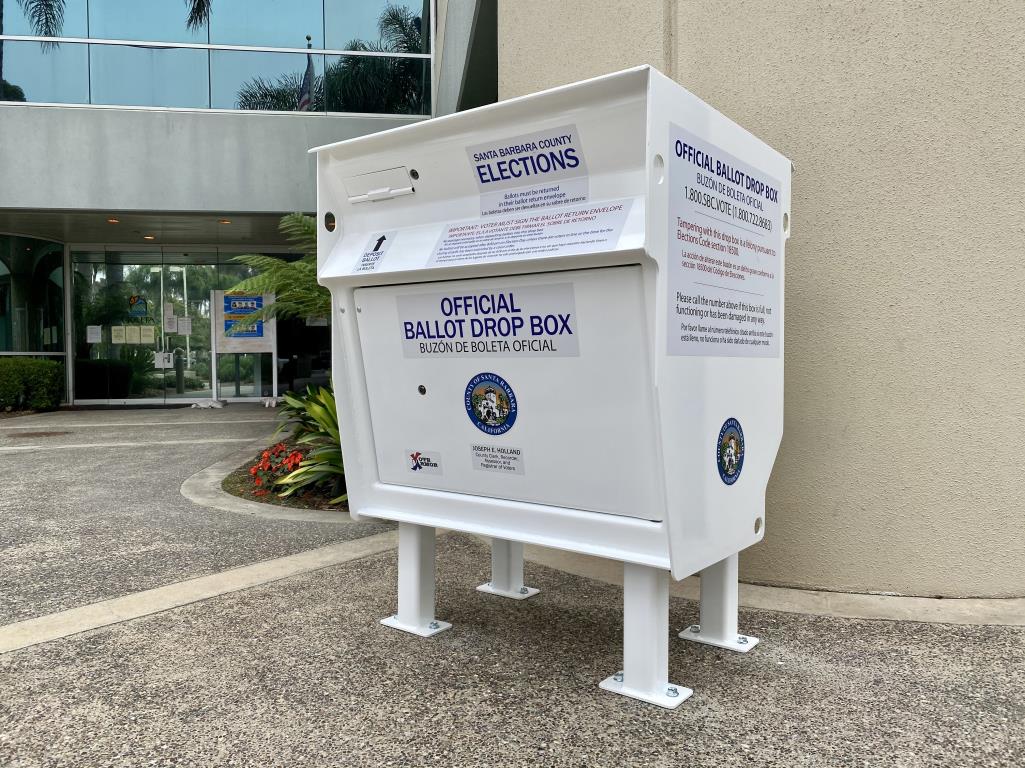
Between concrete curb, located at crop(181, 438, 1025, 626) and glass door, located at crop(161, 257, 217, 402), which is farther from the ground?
glass door, located at crop(161, 257, 217, 402)

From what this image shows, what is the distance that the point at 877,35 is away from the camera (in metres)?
3.78

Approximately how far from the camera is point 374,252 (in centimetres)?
331

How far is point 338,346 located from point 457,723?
5.47ft

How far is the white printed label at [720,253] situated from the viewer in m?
2.70

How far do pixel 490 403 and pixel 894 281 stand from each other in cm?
209

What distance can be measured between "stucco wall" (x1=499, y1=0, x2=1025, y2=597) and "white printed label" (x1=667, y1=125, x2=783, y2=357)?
693 millimetres

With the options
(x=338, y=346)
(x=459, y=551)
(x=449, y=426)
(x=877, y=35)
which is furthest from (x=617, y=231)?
(x=459, y=551)

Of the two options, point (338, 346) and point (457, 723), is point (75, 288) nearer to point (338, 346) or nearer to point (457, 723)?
point (338, 346)

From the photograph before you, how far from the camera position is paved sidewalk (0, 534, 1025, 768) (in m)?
2.55

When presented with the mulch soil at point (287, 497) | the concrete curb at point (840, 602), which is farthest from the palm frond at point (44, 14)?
the concrete curb at point (840, 602)

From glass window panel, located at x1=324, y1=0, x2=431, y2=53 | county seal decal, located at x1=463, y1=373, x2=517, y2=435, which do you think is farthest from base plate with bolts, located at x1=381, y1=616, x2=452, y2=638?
glass window panel, located at x1=324, y1=0, x2=431, y2=53

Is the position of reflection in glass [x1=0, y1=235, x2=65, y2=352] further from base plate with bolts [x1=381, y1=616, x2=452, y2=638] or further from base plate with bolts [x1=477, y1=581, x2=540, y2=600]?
base plate with bolts [x1=381, y1=616, x2=452, y2=638]

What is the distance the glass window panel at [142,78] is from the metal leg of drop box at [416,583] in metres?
11.6

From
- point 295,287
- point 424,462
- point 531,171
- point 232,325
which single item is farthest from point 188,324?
point 531,171
